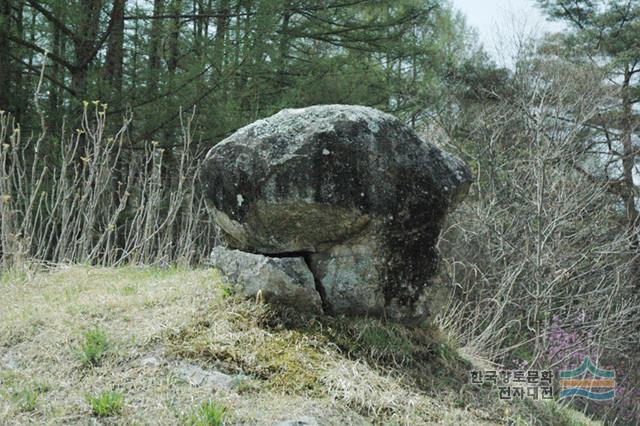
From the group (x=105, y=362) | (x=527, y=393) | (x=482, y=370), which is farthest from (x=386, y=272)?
(x=105, y=362)

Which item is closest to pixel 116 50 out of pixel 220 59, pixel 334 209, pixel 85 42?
pixel 85 42

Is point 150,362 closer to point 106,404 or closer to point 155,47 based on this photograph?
point 106,404

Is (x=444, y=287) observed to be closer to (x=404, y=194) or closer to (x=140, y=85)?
(x=404, y=194)

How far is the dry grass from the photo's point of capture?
247 cm

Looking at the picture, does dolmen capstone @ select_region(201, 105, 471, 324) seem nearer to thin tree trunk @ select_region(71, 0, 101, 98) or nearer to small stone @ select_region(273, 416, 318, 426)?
small stone @ select_region(273, 416, 318, 426)

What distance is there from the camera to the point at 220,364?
2.76 metres

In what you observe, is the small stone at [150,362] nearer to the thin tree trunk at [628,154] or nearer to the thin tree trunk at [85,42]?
the thin tree trunk at [85,42]

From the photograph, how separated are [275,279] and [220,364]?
21.2 inches

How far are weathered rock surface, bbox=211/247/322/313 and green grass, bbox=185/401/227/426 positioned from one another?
0.86 meters

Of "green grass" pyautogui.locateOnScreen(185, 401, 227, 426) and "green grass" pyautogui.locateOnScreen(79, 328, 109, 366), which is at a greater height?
"green grass" pyautogui.locateOnScreen(79, 328, 109, 366)

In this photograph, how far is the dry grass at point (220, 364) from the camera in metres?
2.47
